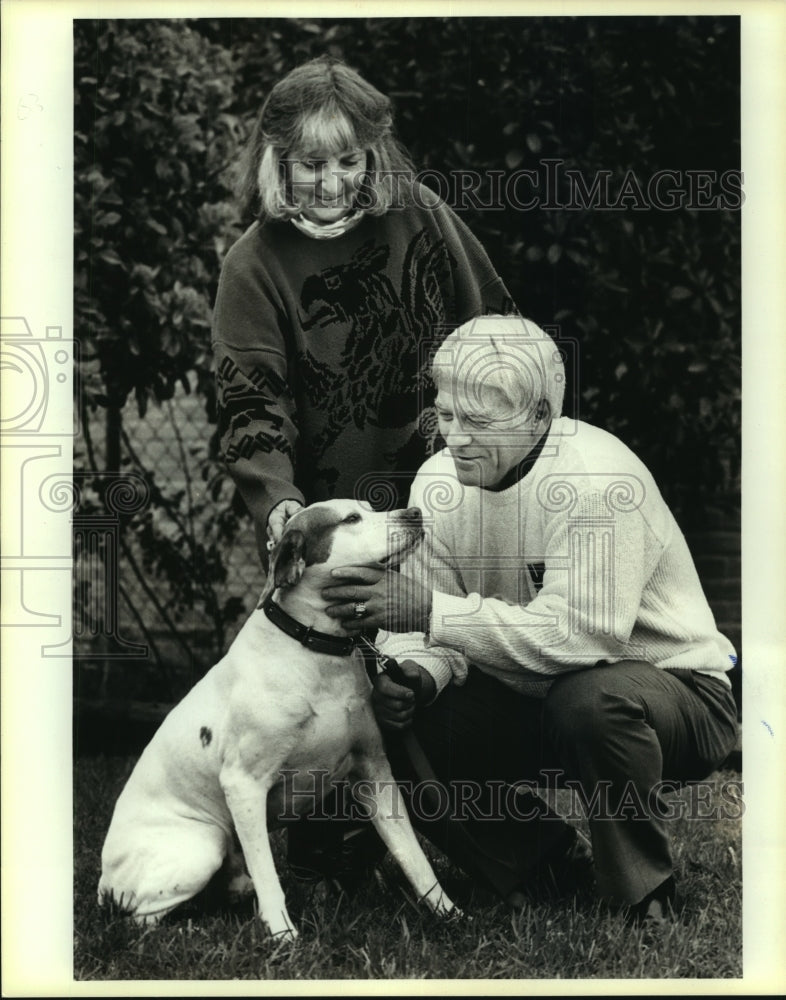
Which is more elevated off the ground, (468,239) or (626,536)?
(468,239)

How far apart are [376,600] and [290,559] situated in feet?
0.87

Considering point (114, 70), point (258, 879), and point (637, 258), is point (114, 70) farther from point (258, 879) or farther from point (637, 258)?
point (258, 879)

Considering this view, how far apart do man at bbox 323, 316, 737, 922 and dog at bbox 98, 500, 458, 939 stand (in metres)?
0.12

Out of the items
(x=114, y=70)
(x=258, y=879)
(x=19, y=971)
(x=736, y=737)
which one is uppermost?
(x=114, y=70)

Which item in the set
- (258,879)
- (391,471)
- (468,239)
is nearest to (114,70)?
(468,239)

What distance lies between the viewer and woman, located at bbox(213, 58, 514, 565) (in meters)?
3.98

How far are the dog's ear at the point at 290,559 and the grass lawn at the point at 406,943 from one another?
922 mm

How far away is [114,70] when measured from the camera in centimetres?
436

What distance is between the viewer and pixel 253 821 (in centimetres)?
364

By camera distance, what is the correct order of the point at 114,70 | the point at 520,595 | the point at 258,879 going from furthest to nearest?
the point at 114,70 < the point at 520,595 < the point at 258,879

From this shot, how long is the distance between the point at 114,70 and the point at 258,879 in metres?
2.50

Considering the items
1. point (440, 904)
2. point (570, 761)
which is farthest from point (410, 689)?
point (440, 904)

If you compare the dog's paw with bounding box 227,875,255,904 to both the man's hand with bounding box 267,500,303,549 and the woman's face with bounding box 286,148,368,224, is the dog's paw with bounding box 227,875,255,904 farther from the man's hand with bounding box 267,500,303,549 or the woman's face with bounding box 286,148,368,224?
the woman's face with bounding box 286,148,368,224

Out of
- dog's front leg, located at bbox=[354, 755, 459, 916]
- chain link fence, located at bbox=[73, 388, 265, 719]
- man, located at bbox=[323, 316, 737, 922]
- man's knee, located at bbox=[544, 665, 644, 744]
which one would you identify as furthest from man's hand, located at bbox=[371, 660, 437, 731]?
chain link fence, located at bbox=[73, 388, 265, 719]
